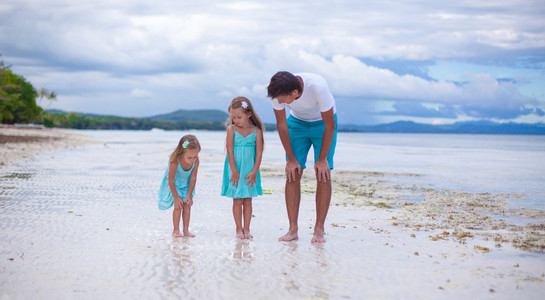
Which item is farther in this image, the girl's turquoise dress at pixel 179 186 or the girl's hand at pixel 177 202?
the girl's turquoise dress at pixel 179 186

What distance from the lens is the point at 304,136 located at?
5.17 meters

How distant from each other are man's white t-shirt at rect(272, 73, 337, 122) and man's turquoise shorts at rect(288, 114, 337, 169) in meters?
0.16

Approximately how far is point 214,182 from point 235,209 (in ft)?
18.5

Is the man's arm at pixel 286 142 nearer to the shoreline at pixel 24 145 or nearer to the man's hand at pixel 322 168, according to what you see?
the man's hand at pixel 322 168

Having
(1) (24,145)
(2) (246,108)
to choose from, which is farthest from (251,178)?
(1) (24,145)

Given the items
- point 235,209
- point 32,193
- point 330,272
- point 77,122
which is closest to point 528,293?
point 330,272

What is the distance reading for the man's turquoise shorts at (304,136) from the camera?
5.10 m

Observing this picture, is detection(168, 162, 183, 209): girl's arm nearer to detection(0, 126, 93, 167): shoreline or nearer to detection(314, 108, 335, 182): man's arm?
detection(314, 108, 335, 182): man's arm

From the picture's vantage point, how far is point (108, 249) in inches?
177

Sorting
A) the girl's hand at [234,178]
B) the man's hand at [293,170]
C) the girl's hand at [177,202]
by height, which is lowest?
the girl's hand at [177,202]

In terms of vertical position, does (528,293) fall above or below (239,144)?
below

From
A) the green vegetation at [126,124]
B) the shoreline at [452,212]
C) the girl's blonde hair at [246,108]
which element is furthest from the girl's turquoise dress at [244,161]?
the green vegetation at [126,124]

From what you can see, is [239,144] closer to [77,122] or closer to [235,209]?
[235,209]

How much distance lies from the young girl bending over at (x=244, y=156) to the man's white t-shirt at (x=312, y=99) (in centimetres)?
40
